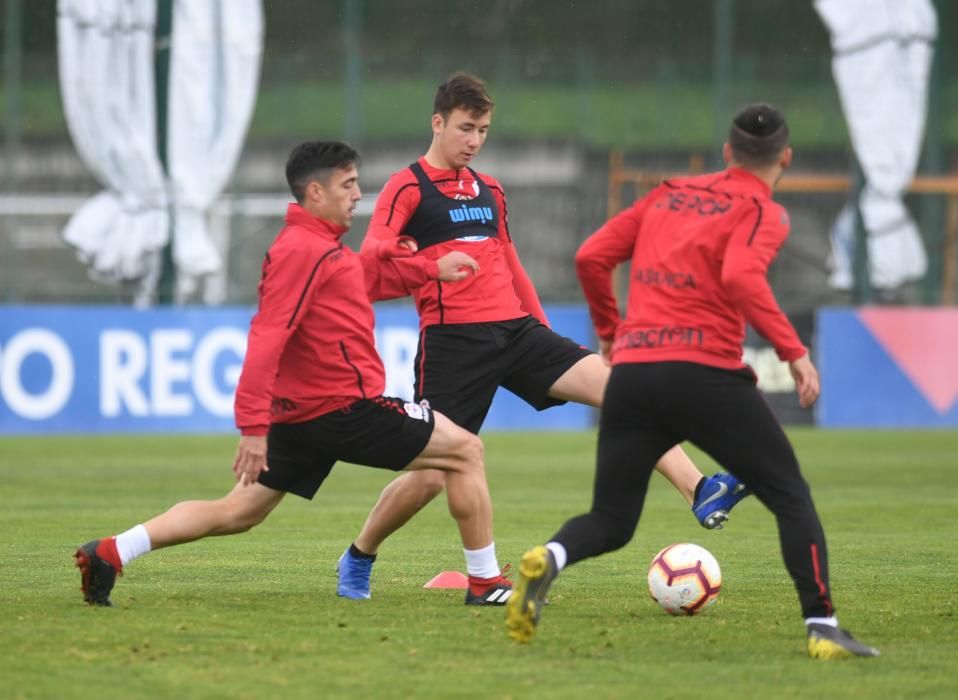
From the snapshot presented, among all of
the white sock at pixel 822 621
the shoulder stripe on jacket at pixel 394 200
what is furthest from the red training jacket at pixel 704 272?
the shoulder stripe on jacket at pixel 394 200

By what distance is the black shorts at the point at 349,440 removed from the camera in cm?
730

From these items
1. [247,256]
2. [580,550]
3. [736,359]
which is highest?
[736,359]

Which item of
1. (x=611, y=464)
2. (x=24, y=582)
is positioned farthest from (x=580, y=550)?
(x=24, y=582)

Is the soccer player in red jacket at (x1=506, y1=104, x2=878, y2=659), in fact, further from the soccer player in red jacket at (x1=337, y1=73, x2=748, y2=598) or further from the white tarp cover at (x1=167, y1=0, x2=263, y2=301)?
the white tarp cover at (x1=167, y1=0, x2=263, y2=301)

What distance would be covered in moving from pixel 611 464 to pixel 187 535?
189 centimetres

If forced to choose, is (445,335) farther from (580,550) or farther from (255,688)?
(255,688)

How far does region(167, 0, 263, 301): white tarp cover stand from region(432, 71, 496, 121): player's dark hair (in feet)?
43.8

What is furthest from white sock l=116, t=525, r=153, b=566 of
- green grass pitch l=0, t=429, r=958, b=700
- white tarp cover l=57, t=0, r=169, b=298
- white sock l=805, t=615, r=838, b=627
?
white tarp cover l=57, t=0, r=169, b=298

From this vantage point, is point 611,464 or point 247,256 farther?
point 247,256

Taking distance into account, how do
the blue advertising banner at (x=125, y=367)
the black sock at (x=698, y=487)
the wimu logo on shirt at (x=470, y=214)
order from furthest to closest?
the blue advertising banner at (x=125, y=367), the wimu logo on shirt at (x=470, y=214), the black sock at (x=698, y=487)

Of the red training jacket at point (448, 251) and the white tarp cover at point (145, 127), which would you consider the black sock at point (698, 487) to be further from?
the white tarp cover at point (145, 127)

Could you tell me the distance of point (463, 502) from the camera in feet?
24.8

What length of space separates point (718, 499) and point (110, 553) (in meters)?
2.52

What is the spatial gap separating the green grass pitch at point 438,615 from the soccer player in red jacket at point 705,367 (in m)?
0.36
